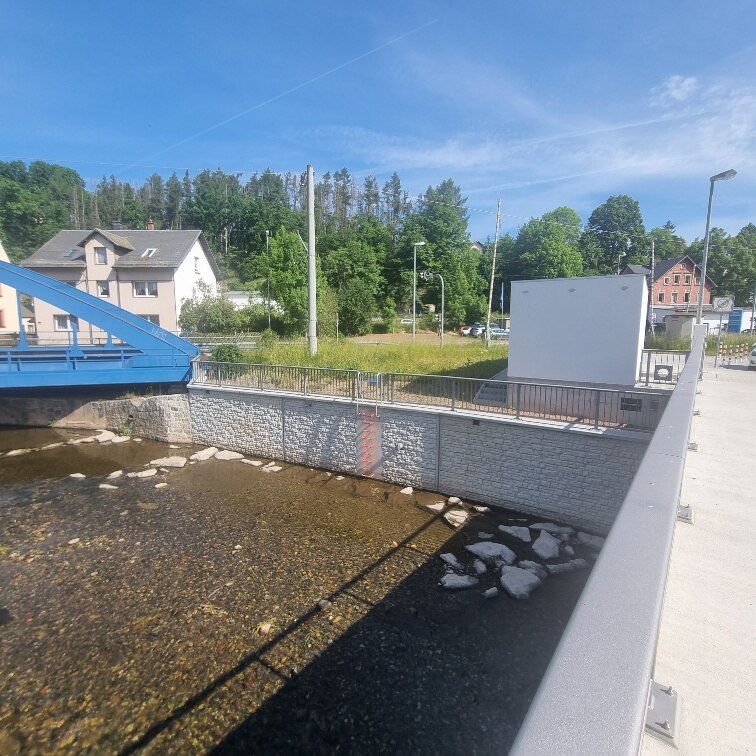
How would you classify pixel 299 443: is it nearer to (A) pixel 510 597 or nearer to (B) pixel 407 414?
(B) pixel 407 414

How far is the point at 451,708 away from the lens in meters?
5.87

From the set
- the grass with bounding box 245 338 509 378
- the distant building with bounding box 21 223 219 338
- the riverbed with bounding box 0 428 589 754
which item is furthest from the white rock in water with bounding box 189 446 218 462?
the distant building with bounding box 21 223 219 338

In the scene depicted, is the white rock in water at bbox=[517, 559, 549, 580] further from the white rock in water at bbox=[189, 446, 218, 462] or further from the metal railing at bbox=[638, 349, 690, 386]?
the white rock in water at bbox=[189, 446, 218, 462]

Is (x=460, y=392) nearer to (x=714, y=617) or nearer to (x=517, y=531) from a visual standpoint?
(x=517, y=531)

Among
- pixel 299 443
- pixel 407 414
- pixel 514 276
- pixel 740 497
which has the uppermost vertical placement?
pixel 514 276

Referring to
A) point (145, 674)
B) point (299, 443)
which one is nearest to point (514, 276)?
point (299, 443)

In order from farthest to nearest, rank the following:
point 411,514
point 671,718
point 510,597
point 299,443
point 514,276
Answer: point 514,276 < point 299,443 < point 411,514 < point 510,597 < point 671,718

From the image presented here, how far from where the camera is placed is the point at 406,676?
250 inches

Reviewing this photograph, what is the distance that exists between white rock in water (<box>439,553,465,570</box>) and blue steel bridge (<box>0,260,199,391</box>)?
12.2 metres

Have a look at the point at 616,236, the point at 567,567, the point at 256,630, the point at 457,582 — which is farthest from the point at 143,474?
the point at 616,236

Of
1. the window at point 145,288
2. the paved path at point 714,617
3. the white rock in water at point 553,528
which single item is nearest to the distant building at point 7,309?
the window at point 145,288

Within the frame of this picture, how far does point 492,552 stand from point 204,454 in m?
10.6

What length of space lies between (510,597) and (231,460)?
10558mm

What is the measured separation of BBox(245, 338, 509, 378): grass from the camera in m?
17.9
